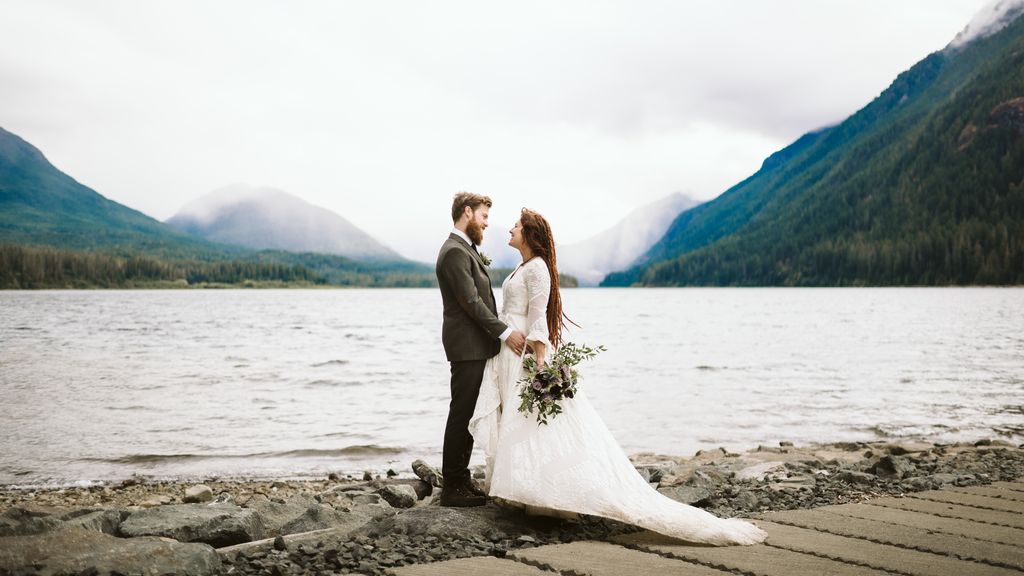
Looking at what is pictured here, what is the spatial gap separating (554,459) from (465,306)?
66.1 inches

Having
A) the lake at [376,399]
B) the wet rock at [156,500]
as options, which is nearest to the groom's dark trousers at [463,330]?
the wet rock at [156,500]

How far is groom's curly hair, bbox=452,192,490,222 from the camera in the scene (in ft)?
23.7

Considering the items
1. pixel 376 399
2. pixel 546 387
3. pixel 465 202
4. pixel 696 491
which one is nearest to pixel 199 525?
pixel 546 387

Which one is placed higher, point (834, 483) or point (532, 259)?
point (532, 259)

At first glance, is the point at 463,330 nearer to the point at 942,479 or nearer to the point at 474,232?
the point at 474,232

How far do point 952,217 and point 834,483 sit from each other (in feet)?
715

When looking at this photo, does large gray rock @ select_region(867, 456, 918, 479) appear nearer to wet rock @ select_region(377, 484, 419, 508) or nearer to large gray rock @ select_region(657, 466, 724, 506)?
large gray rock @ select_region(657, 466, 724, 506)

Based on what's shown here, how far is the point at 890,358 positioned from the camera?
3756 centimetres

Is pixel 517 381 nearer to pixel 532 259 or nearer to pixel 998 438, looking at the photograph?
pixel 532 259

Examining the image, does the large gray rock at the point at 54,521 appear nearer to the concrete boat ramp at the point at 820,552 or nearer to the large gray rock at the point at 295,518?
Answer: the large gray rock at the point at 295,518

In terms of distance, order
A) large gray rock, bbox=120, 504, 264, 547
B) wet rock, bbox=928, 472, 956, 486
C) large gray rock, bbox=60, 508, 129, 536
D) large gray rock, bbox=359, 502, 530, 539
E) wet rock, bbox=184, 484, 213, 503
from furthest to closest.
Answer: wet rock, bbox=184, 484, 213, 503, wet rock, bbox=928, 472, 956, 486, large gray rock, bbox=60, 508, 129, 536, large gray rock, bbox=120, 504, 264, 547, large gray rock, bbox=359, 502, 530, 539

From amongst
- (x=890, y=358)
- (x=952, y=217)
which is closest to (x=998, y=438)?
(x=890, y=358)

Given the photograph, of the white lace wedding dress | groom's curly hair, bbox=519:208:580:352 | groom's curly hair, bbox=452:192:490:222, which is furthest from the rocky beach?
groom's curly hair, bbox=452:192:490:222

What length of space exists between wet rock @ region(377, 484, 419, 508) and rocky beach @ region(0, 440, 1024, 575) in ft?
0.06
